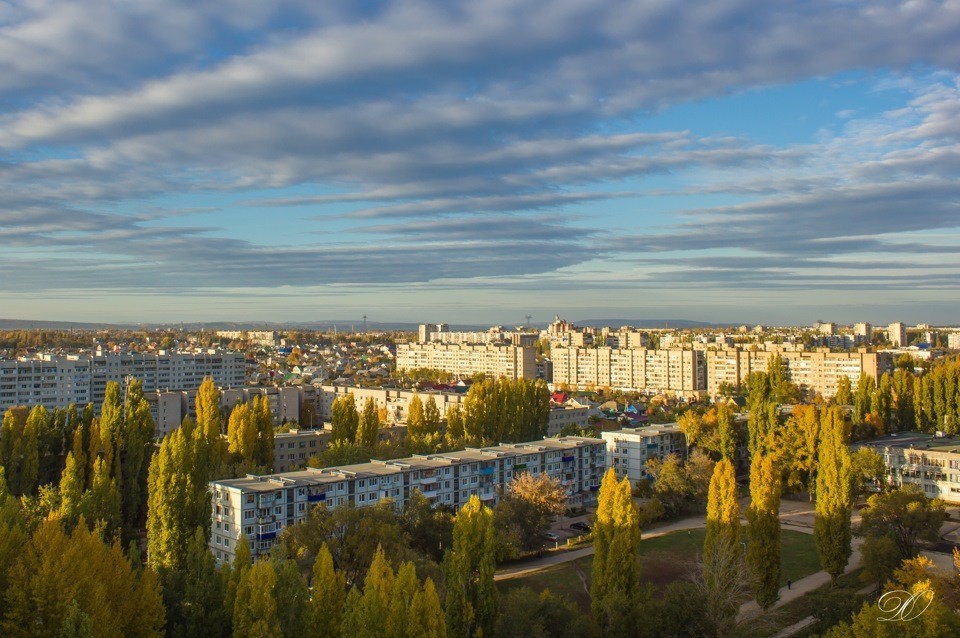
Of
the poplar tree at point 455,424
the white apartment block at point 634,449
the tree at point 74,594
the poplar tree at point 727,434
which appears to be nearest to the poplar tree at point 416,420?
the poplar tree at point 455,424

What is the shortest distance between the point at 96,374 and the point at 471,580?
143 ft

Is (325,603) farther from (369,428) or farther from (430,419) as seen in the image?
(430,419)

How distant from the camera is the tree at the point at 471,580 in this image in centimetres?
1388

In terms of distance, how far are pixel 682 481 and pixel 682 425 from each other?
671cm

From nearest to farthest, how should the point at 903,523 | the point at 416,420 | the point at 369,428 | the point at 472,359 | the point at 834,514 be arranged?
the point at 834,514, the point at 903,523, the point at 369,428, the point at 416,420, the point at 472,359

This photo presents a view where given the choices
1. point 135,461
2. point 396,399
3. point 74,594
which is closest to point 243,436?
point 135,461

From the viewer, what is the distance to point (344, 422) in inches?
1335

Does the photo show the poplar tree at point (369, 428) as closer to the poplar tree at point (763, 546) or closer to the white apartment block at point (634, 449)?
the white apartment block at point (634, 449)

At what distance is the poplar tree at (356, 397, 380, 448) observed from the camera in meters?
33.3

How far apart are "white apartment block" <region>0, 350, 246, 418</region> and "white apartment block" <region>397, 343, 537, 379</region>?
93.7 feet

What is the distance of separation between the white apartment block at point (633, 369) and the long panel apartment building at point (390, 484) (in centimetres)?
3966

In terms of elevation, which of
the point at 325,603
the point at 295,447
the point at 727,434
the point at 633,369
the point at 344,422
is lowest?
the point at 295,447

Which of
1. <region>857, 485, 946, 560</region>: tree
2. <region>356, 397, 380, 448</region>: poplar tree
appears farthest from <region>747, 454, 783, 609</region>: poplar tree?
<region>356, 397, 380, 448</region>: poplar tree

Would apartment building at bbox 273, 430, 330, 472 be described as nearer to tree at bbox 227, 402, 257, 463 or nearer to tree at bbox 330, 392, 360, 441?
tree at bbox 330, 392, 360, 441
